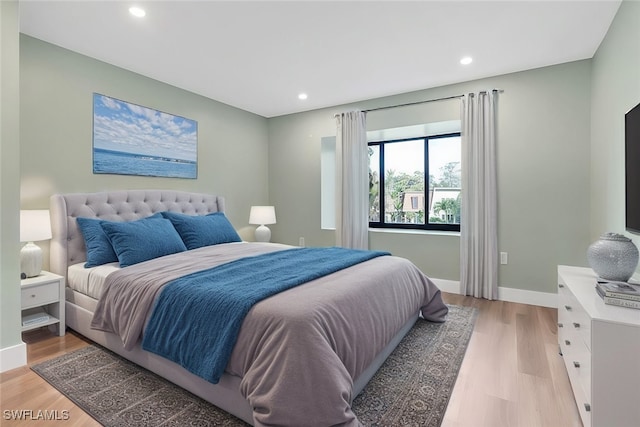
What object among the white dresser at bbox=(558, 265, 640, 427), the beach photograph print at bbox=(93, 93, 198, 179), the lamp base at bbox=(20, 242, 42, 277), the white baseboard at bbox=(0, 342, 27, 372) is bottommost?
the white baseboard at bbox=(0, 342, 27, 372)

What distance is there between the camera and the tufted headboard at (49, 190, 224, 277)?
271 cm

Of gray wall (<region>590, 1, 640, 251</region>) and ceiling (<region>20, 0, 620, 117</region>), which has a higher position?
ceiling (<region>20, 0, 620, 117</region>)

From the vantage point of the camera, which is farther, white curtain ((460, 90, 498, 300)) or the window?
the window

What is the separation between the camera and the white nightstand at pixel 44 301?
2346 mm

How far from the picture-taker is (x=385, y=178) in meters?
4.75

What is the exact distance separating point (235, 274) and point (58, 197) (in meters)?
1.85

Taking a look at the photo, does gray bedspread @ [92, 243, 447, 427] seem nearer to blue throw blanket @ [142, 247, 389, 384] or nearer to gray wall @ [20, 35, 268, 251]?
blue throw blanket @ [142, 247, 389, 384]

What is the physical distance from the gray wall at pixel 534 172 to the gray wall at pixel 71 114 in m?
2.51

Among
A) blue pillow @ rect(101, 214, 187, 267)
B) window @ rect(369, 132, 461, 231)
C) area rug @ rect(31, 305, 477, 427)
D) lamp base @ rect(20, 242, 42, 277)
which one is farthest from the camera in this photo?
window @ rect(369, 132, 461, 231)

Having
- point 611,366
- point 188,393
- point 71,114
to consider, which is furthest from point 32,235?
point 611,366

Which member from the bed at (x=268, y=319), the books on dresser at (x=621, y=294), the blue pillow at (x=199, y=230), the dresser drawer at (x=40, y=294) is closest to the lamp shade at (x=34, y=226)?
the bed at (x=268, y=319)

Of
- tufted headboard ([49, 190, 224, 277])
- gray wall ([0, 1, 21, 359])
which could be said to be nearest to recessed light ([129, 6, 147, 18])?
gray wall ([0, 1, 21, 359])

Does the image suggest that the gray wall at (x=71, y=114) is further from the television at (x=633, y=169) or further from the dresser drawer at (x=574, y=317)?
the television at (x=633, y=169)

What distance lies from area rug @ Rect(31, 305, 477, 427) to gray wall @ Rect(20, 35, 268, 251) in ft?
4.97
